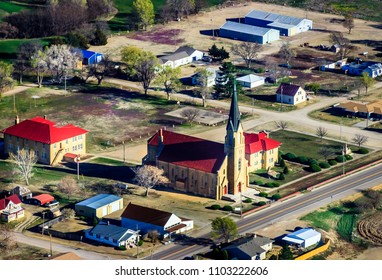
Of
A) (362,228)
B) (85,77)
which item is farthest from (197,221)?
(85,77)

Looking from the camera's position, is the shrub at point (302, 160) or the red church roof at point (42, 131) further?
the shrub at point (302, 160)

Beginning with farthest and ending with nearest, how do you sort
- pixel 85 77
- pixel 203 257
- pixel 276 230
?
pixel 85 77
pixel 276 230
pixel 203 257

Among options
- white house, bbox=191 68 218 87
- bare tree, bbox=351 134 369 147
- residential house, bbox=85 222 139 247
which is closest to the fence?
residential house, bbox=85 222 139 247

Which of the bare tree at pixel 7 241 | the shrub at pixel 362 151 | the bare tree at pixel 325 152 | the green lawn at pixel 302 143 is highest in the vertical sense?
the shrub at pixel 362 151

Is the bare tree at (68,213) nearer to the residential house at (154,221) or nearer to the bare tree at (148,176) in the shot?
the residential house at (154,221)

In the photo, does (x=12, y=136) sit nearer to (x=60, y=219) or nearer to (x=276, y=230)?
(x=60, y=219)

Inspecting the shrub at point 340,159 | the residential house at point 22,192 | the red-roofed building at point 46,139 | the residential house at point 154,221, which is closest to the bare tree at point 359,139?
the shrub at point 340,159
